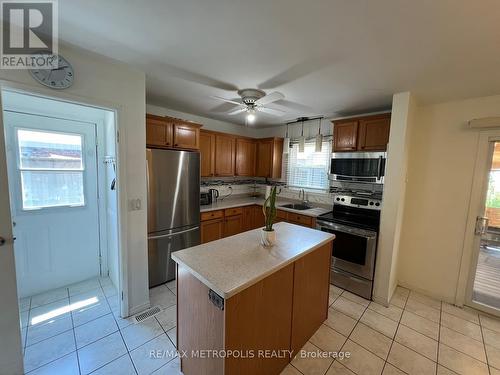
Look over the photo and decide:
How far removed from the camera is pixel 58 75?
5.31ft

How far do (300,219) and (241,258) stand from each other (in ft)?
6.54

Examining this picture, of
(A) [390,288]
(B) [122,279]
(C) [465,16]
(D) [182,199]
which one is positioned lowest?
(A) [390,288]

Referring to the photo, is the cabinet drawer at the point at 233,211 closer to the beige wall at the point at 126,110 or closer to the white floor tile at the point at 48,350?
the beige wall at the point at 126,110

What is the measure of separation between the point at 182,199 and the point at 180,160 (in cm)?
53

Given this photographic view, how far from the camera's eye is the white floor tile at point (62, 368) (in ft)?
5.23

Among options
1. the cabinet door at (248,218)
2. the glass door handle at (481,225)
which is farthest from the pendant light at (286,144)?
the glass door handle at (481,225)

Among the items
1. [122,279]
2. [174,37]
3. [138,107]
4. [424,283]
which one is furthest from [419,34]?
[122,279]

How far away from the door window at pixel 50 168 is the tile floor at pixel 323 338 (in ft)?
3.73

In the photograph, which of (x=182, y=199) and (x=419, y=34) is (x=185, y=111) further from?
(x=419, y=34)

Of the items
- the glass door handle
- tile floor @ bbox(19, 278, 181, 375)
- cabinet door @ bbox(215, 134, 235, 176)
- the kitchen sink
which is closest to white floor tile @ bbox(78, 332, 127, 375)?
tile floor @ bbox(19, 278, 181, 375)

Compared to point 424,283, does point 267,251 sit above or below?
above

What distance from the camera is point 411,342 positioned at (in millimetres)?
1996

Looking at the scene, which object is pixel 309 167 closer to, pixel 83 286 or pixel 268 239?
pixel 268 239

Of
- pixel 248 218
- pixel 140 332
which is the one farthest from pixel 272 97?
pixel 140 332
